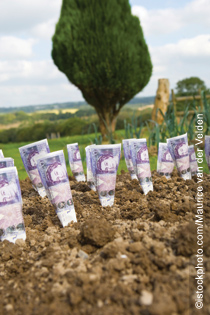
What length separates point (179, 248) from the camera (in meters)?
1.39

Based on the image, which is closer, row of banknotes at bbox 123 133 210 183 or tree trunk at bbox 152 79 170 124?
row of banknotes at bbox 123 133 210 183

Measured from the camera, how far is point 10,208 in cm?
186

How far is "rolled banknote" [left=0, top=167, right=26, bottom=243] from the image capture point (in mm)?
1846

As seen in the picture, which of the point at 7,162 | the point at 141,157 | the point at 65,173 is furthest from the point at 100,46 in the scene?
the point at 65,173

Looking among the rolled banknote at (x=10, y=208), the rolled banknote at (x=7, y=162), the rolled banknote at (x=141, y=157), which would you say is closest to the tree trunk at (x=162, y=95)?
the rolled banknote at (x=141, y=157)

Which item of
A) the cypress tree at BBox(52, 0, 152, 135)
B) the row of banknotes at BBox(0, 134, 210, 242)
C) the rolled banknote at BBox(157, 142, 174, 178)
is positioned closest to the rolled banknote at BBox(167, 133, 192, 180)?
the row of banknotes at BBox(0, 134, 210, 242)

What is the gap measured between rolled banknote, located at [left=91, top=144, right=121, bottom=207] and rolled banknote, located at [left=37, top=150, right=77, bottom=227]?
0.85 feet

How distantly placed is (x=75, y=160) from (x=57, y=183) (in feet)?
3.56

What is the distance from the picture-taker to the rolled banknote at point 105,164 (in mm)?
2139

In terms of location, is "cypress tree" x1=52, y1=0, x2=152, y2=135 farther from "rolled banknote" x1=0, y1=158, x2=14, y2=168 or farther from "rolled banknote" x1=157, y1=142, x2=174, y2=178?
"rolled banknote" x1=0, y1=158, x2=14, y2=168

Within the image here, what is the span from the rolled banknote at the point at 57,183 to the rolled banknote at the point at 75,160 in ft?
3.26

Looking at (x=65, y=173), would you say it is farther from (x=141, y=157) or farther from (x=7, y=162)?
(x=141, y=157)

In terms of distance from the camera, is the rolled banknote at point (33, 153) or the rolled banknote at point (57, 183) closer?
the rolled banknote at point (57, 183)

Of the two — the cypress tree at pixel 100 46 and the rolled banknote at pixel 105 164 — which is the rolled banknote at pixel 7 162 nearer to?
the rolled banknote at pixel 105 164
